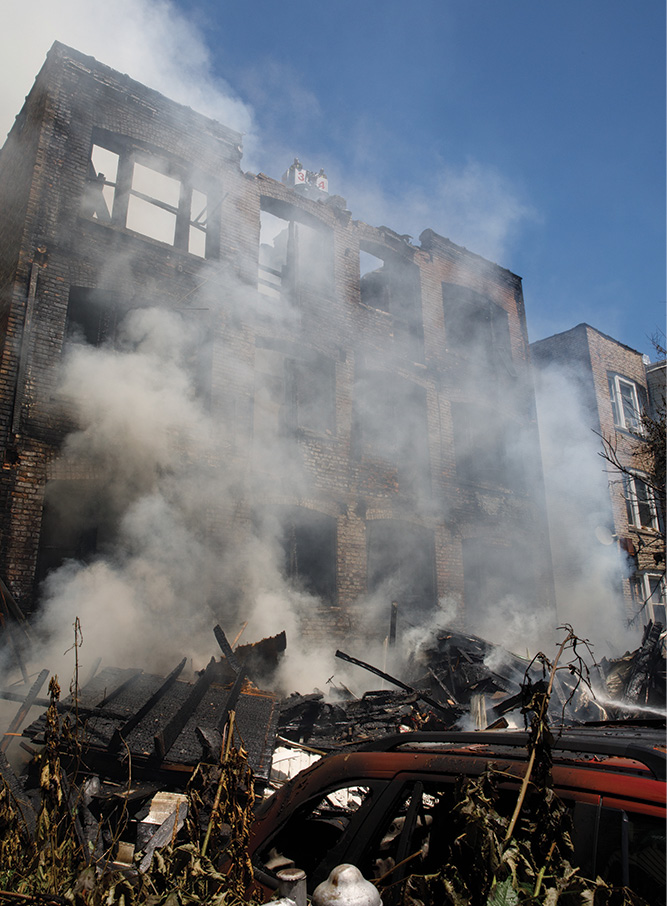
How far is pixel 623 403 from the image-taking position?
20.3 meters

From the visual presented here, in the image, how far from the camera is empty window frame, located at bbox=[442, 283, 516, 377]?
15203 millimetres

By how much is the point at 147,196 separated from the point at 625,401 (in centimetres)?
1730

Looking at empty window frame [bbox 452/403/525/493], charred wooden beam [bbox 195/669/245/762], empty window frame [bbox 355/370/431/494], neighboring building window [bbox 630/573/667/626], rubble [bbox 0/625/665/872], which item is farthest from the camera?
neighboring building window [bbox 630/573/667/626]

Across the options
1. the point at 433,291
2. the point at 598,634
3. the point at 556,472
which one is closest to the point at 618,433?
the point at 556,472

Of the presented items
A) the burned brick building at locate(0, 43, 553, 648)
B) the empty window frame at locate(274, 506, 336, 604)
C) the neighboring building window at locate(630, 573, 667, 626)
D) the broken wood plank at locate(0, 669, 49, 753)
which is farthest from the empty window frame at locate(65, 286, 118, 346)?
the neighboring building window at locate(630, 573, 667, 626)

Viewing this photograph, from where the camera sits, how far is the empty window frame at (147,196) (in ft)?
33.7

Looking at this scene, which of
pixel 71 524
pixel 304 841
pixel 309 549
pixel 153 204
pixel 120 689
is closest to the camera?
pixel 304 841

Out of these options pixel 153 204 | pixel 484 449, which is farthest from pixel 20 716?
pixel 484 449

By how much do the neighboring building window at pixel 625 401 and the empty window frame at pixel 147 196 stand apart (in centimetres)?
1530

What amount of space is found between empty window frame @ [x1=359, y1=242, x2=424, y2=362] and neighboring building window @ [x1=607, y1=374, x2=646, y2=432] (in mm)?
9621

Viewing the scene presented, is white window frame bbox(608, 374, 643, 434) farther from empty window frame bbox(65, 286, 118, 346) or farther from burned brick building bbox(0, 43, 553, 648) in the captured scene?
empty window frame bbox(65, 286, 118, 346)

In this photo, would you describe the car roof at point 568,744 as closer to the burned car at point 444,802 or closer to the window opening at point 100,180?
the burned car at point 444,802

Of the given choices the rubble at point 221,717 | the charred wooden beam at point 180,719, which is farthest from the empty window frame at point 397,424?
the charred wooden beam at point 180,719

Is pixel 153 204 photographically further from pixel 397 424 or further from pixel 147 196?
pixel 397 424
